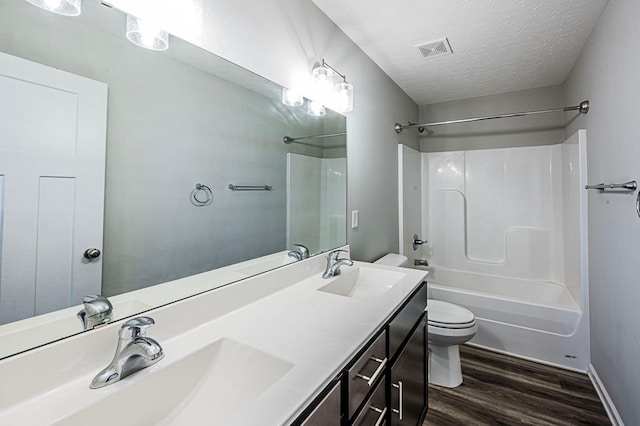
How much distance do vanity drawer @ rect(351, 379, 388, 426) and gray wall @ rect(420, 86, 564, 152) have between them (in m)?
2.96

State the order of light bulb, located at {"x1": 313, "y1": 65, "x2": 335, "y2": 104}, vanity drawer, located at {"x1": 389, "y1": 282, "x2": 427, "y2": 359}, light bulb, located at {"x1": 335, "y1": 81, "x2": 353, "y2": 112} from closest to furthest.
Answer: vanity drawer, located at {"x1": 389, "y1": 282, "x2": 427, "y2": 359}, light bulb, located at {"x1": 313, "y1": 65, "x2": 335, "y2": 104}, light bulb, located at {"x1": 335, "y1": 81, "x2": 353, "y2": 112}

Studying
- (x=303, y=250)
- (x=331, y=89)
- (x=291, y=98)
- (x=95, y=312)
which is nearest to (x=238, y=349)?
(x=95, y=312)

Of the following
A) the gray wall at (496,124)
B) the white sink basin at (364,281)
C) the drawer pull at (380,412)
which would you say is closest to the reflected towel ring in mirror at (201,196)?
the white sink basin at (364,281)

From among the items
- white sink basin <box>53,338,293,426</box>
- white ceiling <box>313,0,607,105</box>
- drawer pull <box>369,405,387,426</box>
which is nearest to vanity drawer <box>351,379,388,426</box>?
drawer pull <box>369,405,387,426</box>

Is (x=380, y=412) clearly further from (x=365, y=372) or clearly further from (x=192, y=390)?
(x=192, y=390)

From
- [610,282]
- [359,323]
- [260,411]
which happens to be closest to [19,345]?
[260,411]

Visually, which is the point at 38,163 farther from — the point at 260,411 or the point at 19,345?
the point at 260,411

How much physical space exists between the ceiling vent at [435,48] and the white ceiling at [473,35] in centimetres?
4

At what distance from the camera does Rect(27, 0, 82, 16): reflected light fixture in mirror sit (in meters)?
0.68

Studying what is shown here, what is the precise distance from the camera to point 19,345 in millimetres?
638

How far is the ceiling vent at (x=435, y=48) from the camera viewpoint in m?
2.04

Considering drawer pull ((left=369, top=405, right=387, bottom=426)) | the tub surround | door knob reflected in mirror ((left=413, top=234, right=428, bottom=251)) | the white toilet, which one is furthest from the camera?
door knob reflected in mirror ((left=413, top=234, right=428, bottom=251))

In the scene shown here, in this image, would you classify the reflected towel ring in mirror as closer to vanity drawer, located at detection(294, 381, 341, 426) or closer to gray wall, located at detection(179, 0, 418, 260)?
gray wall, located at detection(179, 0, 418, 260)

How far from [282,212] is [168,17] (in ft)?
2.77
